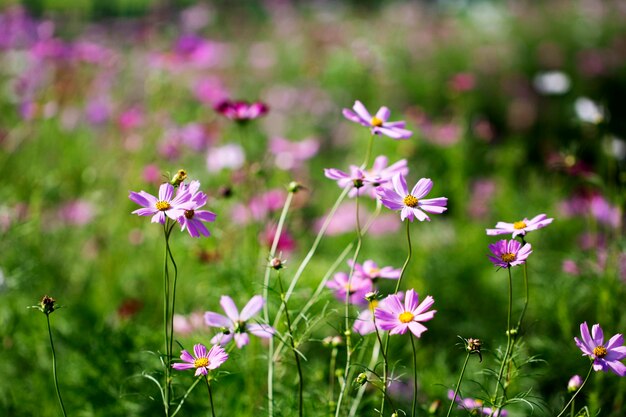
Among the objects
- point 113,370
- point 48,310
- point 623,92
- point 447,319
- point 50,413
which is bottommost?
point 623,92

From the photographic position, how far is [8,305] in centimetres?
155

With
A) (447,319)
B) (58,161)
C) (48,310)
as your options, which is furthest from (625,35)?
(48,310)

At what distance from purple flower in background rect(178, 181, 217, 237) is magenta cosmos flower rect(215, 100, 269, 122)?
1.27ft

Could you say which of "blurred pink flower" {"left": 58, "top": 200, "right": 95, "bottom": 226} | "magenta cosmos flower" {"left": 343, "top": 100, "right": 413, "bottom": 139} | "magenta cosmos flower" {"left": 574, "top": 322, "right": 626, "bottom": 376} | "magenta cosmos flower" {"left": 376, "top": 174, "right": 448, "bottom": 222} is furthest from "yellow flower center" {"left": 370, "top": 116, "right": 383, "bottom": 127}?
"blurred pink flower" {"left": 58, "top": 200, "right": 95, "bottom": 226}

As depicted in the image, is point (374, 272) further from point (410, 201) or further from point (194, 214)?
point (194, 214)

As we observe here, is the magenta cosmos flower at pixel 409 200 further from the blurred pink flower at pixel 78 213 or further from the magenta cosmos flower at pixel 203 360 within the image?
the blurred pink flower at pixel 78 213

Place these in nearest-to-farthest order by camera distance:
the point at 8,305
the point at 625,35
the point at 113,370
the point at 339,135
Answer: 1. the point at 113,370
2. the point at 8,305
3. the point at 339,135
4. the point at 625,35

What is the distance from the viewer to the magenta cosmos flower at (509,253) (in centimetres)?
76

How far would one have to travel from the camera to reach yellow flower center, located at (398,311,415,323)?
0.77m

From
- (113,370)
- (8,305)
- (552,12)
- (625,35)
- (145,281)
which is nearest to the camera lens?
(113,370)

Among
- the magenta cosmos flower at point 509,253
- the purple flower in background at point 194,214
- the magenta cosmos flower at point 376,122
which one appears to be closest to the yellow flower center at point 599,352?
the magenta cosmos flower at point 509,253

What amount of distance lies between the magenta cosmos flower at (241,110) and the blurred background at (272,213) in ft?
0.16

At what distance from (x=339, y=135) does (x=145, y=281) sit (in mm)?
1871

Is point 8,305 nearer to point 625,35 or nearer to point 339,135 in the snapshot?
point 339,135
